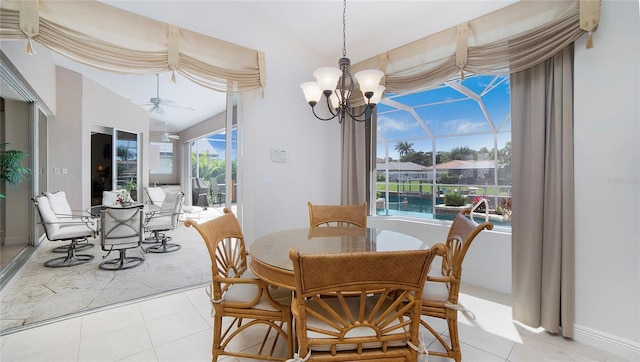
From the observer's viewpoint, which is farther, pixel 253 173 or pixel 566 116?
pixel 253 173

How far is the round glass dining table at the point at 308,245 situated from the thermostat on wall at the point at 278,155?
123 cm

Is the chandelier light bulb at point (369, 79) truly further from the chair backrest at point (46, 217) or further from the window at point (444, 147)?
the chair backrest at point (46, 217)

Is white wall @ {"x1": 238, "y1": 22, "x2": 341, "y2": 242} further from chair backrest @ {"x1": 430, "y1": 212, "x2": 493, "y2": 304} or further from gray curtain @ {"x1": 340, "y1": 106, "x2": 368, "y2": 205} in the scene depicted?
chair backrest @ {"x1": 430, "y1": 212, "x2": 493, "y2": 304}

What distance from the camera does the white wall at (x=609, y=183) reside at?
5.81ft

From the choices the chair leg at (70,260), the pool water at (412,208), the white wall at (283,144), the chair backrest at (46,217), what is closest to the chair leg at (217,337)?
the white wall at (283,144)

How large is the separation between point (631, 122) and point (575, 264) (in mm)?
1037

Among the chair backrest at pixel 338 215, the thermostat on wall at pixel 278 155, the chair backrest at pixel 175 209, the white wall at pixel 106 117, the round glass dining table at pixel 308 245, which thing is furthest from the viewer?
the white wall at pixel 106 117

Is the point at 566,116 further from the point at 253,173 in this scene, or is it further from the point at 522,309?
the point at 253,173

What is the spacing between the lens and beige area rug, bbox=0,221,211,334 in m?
2.31

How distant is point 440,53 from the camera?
2.69 m

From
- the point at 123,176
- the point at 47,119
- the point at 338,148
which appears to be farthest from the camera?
the point at 123,176

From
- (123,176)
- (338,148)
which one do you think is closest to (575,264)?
(338,148)

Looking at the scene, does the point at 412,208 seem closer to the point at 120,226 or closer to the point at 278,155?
the point at 278,155

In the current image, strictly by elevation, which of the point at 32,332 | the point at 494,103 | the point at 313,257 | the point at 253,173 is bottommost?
the point at 32,332
